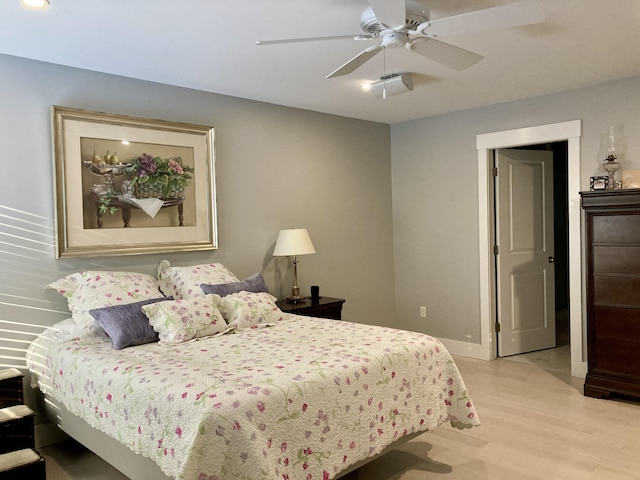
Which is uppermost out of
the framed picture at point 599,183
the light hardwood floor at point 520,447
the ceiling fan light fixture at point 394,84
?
the ceiling fan light fixture at point 394,84

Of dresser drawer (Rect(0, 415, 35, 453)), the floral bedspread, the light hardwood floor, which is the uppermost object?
the floral bedspread

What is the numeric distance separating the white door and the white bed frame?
278 centimetres

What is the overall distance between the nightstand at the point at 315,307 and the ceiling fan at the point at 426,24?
2.08 m

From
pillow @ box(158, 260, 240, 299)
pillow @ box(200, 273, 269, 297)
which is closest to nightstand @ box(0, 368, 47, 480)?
pillow @ box(158, 260, 240, 299)

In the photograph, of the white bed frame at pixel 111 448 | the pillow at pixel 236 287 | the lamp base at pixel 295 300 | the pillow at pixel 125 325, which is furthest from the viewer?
the lamp base at pixel 295 300

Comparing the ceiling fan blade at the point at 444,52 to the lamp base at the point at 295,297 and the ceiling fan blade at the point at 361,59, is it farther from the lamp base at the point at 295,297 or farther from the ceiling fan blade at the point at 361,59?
the lamp base at the point at 295,297

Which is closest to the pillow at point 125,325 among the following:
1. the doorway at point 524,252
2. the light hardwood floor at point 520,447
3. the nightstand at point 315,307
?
the light hardwood floor at point 520,447

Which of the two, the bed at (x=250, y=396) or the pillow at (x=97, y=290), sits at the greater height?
the pillow at (x=97, y=290)

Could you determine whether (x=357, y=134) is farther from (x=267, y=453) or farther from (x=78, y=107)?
(x=267, y=453)

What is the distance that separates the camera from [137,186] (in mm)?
3768

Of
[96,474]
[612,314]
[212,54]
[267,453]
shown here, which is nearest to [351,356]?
[267,453]

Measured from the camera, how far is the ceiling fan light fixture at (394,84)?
149 inches

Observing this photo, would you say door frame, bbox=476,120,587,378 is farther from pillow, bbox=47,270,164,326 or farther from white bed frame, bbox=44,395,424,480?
pillow, bbox=47,270,164,326

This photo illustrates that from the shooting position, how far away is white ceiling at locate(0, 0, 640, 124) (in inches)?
103
